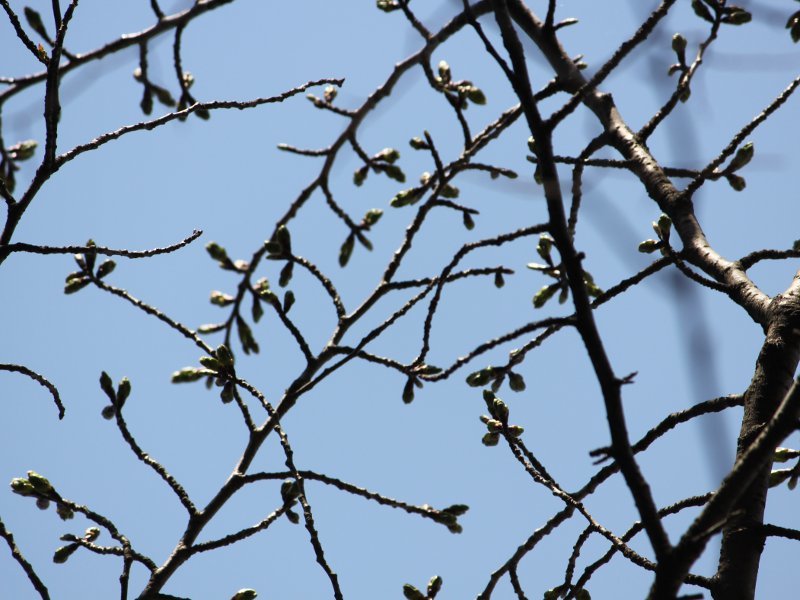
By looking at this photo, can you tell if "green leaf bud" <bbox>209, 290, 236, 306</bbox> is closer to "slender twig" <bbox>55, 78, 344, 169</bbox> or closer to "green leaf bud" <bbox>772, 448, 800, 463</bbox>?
"slender twig" <bbox>55, 78, 344, 169</bbox>

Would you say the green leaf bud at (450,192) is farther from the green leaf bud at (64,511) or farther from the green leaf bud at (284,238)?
the green leaf bud at (64,511)

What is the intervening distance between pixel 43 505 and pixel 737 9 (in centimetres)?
353

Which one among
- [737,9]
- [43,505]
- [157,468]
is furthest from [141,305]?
[737,9]

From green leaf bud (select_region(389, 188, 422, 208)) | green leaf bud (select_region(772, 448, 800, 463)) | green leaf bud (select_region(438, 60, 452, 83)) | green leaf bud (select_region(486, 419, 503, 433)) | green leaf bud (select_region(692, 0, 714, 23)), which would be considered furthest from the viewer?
green leaf bud (select_region(438, 60, 452, 83))

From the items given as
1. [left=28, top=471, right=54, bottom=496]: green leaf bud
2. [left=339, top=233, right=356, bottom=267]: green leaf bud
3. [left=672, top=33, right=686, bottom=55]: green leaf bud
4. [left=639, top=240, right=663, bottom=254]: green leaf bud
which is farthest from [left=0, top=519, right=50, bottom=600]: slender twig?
[left=672, top=33, right=686, bottom=55]: green leaf bud

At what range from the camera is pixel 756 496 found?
2.33 metres

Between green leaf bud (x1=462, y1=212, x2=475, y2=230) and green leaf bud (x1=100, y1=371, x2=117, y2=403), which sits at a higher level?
green leaf bud (x1=462, y1=212, x2=475, y2=230)

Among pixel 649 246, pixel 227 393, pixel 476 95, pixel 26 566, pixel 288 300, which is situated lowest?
pixel 26 566

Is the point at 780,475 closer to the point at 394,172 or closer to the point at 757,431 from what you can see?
the point at 757,431

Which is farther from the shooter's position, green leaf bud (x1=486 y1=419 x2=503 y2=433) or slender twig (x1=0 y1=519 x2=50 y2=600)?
green leaf bud (x1=486 y1=419 x2=503 y2=433)

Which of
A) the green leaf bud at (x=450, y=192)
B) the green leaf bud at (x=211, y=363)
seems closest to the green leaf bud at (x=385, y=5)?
the green leaf bud at (x=450, y=192)

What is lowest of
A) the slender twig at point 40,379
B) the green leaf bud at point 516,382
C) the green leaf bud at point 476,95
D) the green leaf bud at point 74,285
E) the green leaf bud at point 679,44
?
the slender twig at point 40,379

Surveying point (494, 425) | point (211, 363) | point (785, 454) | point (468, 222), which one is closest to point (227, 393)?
point (211, 363)

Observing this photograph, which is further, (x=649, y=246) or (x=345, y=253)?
(x=345, y=253)
